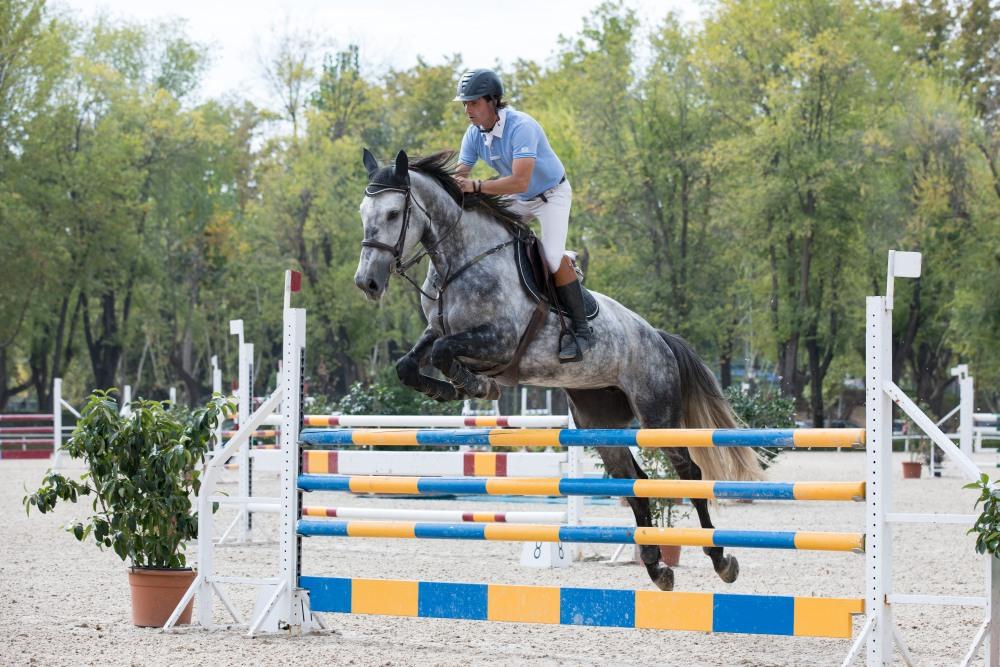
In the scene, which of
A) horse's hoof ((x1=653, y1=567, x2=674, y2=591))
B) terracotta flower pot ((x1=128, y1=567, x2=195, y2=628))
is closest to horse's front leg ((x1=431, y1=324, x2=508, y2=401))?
horse's hoof ((x1=653, y1=567, x2=674, y2=591))

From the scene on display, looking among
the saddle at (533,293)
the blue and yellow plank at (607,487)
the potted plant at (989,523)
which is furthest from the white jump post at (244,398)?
the potted plant at (989,523)

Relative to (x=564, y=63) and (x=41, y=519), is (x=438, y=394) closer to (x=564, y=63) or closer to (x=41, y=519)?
(x=41, y=519)

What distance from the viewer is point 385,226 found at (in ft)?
17.2

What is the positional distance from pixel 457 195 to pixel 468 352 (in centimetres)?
81

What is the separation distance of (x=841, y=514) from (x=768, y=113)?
22253 millimetres

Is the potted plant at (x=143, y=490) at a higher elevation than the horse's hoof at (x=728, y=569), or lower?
higher

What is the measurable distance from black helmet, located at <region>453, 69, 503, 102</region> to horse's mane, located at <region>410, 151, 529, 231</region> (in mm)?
322

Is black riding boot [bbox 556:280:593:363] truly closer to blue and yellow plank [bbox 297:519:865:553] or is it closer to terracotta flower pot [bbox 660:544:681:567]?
blue and yellow plank [bbox 297:519:865:553]

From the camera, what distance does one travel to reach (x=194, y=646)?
5414mm

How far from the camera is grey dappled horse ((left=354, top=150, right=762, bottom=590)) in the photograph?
5.27 meters

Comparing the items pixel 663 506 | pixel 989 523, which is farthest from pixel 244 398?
pixel 989 523

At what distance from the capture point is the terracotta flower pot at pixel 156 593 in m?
5.93

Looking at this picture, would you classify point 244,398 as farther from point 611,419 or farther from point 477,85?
point 477,85

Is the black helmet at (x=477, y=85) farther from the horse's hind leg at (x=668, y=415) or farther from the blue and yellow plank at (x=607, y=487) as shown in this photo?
the blue and yellow plank at (x=607, y=487)
